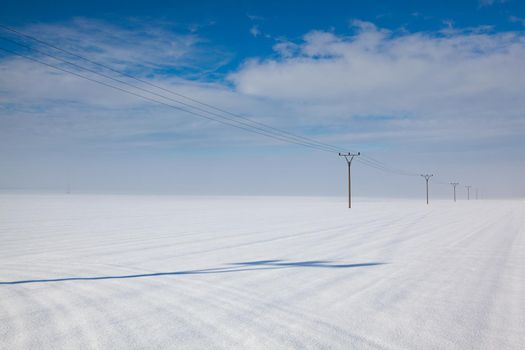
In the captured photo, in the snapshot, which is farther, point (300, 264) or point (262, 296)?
point (300, 264)

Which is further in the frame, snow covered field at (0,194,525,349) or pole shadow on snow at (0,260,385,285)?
Answer: pole shadow on snow at (0,260,385,285)

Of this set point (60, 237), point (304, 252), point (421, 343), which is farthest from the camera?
point (60, 237)

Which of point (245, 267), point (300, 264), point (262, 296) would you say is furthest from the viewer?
point (300, 264)

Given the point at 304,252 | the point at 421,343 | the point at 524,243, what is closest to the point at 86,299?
the point at 421,343

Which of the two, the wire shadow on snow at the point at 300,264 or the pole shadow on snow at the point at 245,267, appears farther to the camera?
the wire shadow on snow at the point at 300,264

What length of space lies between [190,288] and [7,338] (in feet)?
9.67

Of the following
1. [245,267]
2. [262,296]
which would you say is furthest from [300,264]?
[262,296]

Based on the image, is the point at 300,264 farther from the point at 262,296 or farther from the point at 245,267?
the point at 262,296

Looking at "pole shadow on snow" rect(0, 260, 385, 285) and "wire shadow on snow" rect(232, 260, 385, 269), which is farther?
"wire shadow on snow" rect(232, 260, 385, 269)

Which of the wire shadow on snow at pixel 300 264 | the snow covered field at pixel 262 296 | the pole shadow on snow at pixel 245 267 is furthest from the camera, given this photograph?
the wire shadow on snow at pixel 300 264

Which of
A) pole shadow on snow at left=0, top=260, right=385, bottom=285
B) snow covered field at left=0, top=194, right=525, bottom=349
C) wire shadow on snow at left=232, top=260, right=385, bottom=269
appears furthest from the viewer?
wire shadow on snow at left=232, top=260, right=385, bottom=269

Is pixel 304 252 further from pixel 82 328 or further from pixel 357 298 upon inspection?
pixel 82 328

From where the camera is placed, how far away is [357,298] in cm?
624

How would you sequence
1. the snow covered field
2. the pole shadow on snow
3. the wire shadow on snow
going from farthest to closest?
the wire shadow on snow
the pole shadow on snow
the snow covered field
